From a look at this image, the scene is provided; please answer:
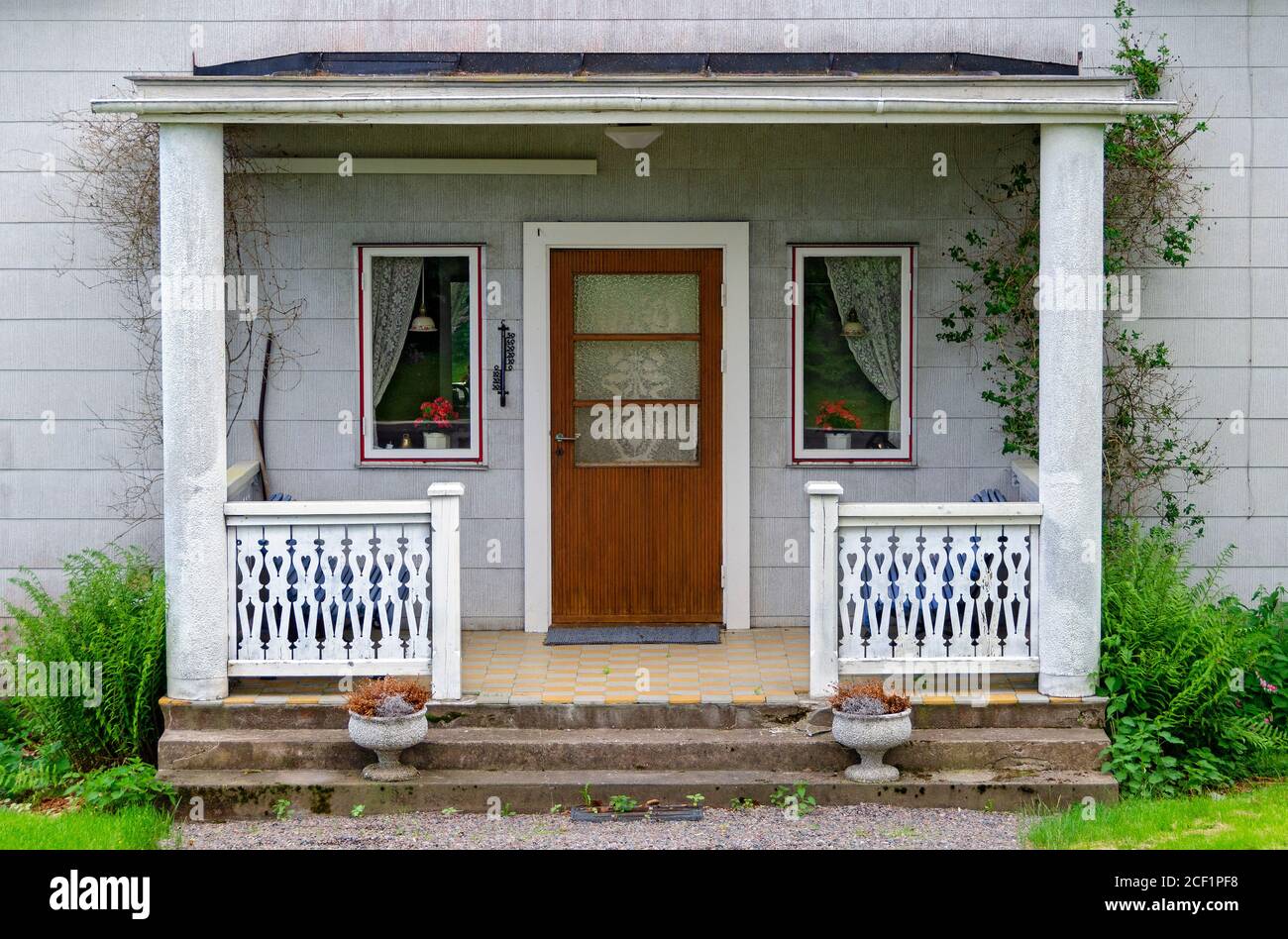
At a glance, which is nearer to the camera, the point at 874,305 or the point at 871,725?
the point at 871,725

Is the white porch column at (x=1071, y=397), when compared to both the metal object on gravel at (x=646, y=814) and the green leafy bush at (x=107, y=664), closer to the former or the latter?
the metal object on gravel at (x=646, y=814)

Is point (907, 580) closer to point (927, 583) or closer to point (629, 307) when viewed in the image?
point (927, 583)

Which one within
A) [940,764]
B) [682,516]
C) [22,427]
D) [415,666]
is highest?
[22,427]

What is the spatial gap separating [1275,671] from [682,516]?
3259 mm

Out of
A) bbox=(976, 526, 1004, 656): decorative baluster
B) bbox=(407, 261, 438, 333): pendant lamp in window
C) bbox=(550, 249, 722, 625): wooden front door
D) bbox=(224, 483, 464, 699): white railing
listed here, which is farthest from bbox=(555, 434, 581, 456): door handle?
bbox=(976, 526, 1004, 656): decorative baluster

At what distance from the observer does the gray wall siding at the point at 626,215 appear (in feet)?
27.2

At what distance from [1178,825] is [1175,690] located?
817 millimetres

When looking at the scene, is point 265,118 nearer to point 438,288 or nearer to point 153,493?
point 438,288

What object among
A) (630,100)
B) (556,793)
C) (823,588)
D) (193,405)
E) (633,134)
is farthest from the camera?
(633,134)

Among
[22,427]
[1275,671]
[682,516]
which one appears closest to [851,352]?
[682,516]

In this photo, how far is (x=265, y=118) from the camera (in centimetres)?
685

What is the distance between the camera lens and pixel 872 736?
655cm

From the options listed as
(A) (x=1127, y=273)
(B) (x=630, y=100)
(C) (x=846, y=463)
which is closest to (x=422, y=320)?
(B) (x=630, y=100)

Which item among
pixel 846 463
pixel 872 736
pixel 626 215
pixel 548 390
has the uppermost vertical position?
pixel 626 215
